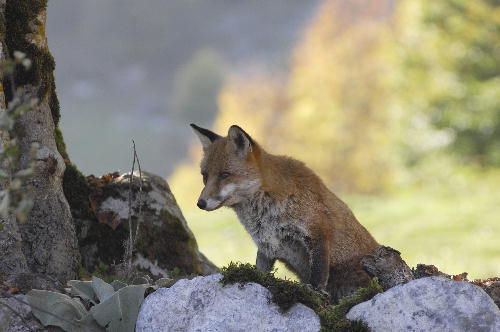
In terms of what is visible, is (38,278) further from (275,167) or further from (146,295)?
(275,167)

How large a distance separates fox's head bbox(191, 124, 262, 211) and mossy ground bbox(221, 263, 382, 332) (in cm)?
107

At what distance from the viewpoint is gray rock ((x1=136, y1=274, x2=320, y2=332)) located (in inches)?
222

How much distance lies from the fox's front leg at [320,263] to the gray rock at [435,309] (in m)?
1.24

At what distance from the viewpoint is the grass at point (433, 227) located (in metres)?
20.9

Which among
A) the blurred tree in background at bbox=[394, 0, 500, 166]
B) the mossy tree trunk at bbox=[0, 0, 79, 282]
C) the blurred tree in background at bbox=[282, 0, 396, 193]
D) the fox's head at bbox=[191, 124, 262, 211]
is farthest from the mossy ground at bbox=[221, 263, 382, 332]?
the blurred tree in background at bbox=[282, 0, 396, 193]

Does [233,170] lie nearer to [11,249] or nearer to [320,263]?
[320,263]

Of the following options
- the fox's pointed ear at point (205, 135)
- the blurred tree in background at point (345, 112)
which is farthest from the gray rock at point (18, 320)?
the blurred tree in background at point (345, 112)

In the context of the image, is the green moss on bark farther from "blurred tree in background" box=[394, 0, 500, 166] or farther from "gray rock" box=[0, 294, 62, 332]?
"blurred tree in background" box=[394, 0, 500, 166]

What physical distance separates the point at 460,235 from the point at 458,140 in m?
11.2

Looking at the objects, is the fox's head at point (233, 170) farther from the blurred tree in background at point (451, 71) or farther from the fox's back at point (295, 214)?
the blurred tree in background at point (451, 71)

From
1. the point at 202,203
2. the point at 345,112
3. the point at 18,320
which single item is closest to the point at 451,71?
the point at 345,112

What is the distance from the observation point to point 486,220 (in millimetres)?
26047

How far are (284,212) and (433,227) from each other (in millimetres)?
19608

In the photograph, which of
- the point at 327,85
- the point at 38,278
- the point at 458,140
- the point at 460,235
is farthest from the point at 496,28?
the point at 38,278
